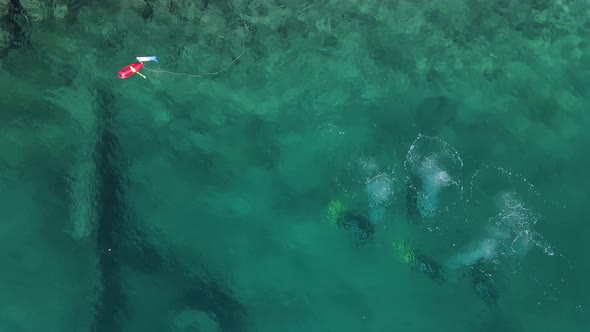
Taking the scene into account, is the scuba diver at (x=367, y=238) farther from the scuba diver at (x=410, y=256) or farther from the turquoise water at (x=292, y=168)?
the turquoise water at (x=292, y=168)

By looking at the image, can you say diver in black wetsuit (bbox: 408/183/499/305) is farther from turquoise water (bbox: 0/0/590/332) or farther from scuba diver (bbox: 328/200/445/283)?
turquoise water (bbox: 0/0/590/332)

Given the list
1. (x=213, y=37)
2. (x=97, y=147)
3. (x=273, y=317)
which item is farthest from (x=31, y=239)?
(x=213, y=37)

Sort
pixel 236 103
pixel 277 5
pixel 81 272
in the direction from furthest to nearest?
pixel 277 5, pixel 236 103, pixel 81 272

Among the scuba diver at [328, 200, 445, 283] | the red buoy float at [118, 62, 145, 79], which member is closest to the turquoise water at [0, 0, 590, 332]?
the scuba diver at [328, 200, 445, 283]

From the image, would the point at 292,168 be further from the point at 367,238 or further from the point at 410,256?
the point at 410,256

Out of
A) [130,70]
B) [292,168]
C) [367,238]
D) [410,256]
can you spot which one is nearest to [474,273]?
[410,256]

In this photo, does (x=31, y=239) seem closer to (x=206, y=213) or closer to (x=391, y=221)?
(x=206, y=213)

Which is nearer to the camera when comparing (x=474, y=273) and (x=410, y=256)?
(x=474, y=273)
